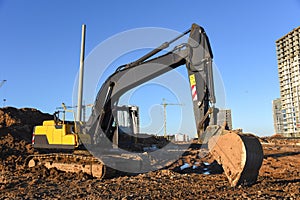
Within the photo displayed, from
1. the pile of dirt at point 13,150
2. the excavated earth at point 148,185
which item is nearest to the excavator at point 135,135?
the excavated earth at point 148,185

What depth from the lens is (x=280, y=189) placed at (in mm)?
5922

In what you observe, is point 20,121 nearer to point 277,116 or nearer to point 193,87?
point 193,87

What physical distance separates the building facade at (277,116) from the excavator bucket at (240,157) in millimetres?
16259

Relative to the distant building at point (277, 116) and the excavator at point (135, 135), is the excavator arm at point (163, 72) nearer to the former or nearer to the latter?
the excavator at point (135, 135)

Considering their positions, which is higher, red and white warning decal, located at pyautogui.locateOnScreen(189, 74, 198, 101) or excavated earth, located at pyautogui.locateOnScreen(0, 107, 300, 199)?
red and white warning decal, located at pyautogui.locateOnScreen(189, 74, 198, 101)

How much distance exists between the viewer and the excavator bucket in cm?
584

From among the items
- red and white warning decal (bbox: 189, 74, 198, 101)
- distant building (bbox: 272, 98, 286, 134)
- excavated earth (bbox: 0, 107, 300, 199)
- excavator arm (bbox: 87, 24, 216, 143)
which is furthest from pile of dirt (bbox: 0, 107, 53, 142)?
distant building (bbox: 272, 98, 286, 134)

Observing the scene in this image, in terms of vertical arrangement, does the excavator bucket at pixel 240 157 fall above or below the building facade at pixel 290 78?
below

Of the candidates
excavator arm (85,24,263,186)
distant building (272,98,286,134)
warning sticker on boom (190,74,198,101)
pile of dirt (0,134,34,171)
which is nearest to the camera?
excavator arm (85,24,263,186)

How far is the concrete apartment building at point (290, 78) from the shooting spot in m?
18.1

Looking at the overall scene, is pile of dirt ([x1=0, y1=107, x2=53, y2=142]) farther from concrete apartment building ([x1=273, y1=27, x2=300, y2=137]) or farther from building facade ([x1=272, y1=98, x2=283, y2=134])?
building facade ([x1=272, y1=98, x2=283, y2=134])

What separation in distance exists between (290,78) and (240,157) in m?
14.7

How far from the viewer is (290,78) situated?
61.2 feet

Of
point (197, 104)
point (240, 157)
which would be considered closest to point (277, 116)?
point (197, 104)
